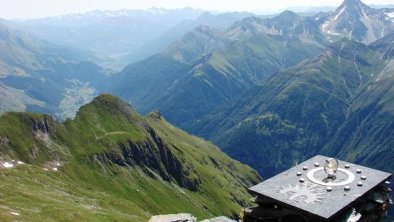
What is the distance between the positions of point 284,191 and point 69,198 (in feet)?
413

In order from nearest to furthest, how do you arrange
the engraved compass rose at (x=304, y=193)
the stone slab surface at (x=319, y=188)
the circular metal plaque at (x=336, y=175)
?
1. the stone slab surface at (x=319, y=188)
2. the engraved compass rose at (x=304, y=193)
3. the circular metal plaque at (x=336, y=175)

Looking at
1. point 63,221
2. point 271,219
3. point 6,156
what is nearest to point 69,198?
point 63,221

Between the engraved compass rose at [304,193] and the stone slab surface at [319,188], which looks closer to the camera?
the stone slab surface at [319,188]

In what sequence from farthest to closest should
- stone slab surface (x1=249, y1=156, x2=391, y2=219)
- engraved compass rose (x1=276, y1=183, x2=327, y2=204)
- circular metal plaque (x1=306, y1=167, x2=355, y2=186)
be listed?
circular metal plaque (x1=306, y1=167, x2=355, y2=186)
engraved compass rose (x1=276, y1=183, x2=327, y2=204)
stone slab surface (x1=249, y1=156, x2=391, y2=219)

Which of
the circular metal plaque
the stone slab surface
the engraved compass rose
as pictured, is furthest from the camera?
the circular metal plaque

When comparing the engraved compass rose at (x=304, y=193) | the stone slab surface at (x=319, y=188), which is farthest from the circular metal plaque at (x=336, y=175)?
the engraved compass rose at (x=304, y=193)

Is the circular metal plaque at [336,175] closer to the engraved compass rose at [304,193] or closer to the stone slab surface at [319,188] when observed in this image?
the stone slab surface at [319,188]

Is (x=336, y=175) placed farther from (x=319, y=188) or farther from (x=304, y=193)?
(x=304, y=193)

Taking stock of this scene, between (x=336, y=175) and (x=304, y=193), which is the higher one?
(x=304, y=193)

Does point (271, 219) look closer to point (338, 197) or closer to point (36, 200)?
point (338, 197)

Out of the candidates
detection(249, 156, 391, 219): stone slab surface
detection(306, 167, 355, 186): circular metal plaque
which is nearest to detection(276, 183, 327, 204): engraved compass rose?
detection(249, 156, 391, 219): stone slab surface

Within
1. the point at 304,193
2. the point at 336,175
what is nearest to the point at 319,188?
the point at 304,193

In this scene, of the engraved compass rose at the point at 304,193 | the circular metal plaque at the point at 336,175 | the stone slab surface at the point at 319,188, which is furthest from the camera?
the circular metal plaque at the point at 336,175

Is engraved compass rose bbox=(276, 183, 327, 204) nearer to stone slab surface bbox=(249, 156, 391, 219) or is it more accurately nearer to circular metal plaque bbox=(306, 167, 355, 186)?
stone slab surface bbox=(249, 156, 391, 219)
